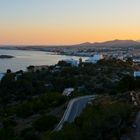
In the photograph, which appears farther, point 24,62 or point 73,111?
point 24,62

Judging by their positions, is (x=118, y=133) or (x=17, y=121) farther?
(x=17, y=121)

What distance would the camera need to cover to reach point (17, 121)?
70.6 feet

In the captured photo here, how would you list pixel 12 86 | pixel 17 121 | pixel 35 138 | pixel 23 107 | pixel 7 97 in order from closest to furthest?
pixel 35 138 < pixel 17 121 < pixel 23 107 < pixel 7 97 < pixel 12 86

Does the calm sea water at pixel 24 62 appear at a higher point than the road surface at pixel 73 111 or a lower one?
lower

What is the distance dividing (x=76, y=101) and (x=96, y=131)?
12.0 metres

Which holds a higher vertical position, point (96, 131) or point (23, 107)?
point (96, 131)

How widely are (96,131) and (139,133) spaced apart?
6.39 feet

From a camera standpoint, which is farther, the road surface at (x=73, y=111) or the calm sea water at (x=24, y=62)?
the calm sea water at (x=24, y=62)

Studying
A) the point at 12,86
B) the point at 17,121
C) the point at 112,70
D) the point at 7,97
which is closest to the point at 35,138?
the point at 17,121

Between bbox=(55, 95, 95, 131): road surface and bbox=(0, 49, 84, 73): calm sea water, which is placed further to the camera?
bbox=(0, 49, 84, 73): calm sea water

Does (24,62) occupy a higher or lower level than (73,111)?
lower

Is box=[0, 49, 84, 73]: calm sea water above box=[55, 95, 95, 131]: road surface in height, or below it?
below

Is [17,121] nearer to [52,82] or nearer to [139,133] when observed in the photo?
[139,133]

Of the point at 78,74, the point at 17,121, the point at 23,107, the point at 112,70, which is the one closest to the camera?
the point at 17,121
